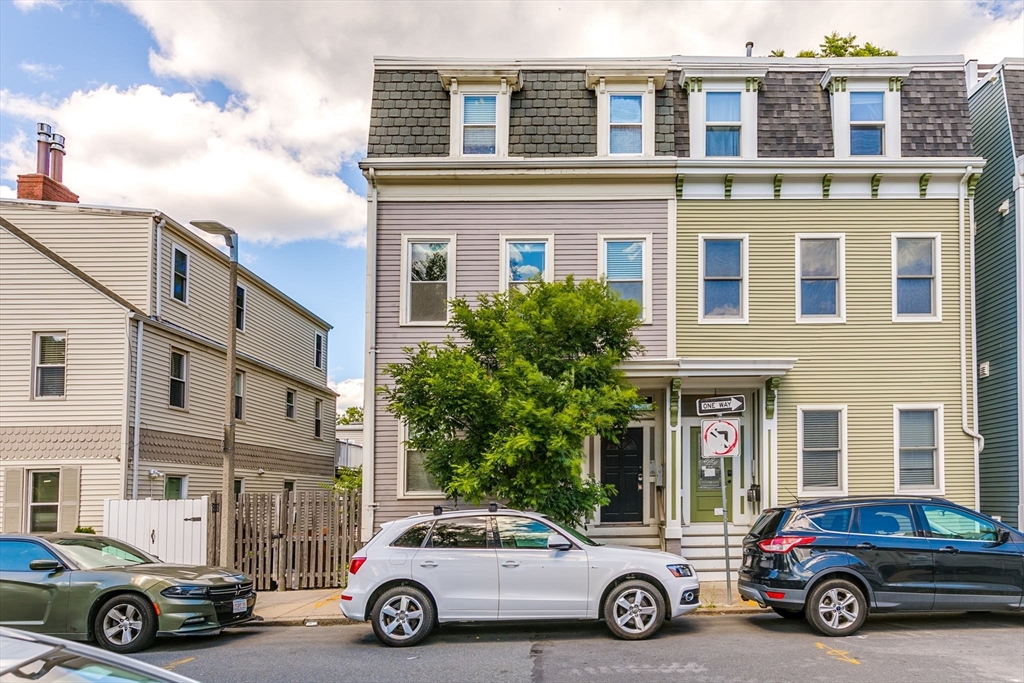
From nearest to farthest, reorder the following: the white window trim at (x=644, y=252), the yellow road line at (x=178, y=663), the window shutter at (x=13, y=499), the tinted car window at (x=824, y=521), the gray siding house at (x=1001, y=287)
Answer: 1. the yellow road line at (x=178, y=663)
2. the tinted car window at (x=824, y=521)
3. the white window trim at (x=644, y=252)
4. the gray siding house at (x=1001, y=287)
5. the window shutter at (x=13, y=499)

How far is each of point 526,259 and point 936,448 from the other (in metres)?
8.02

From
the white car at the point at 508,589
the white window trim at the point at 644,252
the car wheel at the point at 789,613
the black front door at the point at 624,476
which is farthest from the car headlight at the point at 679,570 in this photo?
the white window trim at the point at 644,252

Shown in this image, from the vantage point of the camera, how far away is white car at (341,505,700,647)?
32.2 feet

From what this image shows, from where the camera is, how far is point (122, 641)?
9688 millimetres

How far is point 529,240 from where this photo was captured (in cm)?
1564

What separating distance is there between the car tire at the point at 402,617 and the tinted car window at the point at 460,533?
0.65m

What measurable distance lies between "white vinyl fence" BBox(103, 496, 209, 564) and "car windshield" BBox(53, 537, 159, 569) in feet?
10.4

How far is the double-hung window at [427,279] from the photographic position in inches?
611

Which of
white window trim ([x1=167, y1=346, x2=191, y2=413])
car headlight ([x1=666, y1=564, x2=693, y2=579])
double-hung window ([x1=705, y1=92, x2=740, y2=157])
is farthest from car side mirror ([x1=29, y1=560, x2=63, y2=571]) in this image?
double-hung window ([x1=705, y1=92, x2=740, y2=157])

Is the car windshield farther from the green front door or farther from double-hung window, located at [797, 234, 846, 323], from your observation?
double-hung window, located at [797, 234, 846, 323]

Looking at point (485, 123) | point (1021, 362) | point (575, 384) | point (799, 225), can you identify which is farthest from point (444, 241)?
point (1021, 362)

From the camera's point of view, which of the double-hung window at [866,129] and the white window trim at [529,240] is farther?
the double-hung window at [866,129]

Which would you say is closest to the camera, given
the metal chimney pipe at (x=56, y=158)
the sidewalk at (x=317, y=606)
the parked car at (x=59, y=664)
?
the parked car at (x=59, y=664)

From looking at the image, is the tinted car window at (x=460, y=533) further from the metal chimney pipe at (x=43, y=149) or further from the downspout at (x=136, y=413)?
the metal chimney pipe at (x=43, y=149)
